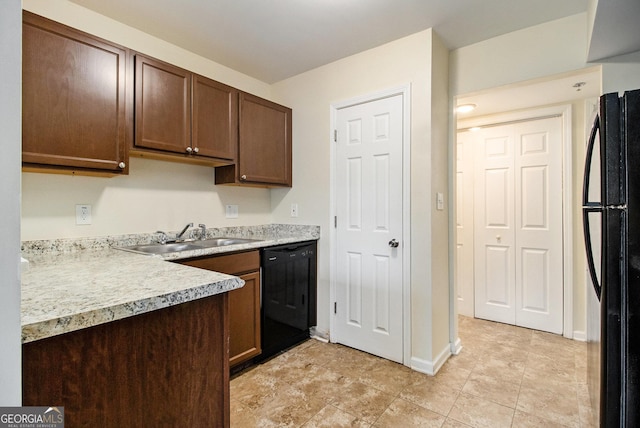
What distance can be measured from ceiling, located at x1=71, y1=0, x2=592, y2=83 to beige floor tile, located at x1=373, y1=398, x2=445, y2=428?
96.2 inches

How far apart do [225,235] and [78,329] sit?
81.4 inches

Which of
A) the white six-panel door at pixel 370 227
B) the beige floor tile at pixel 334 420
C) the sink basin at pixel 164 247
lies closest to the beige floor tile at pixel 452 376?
the white six-panel door at pixel 370 227

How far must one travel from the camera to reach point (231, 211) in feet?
9.45

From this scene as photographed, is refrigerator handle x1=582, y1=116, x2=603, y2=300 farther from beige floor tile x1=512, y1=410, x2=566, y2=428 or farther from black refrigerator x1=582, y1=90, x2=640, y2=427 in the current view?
beige floor tile x1=512, y1=410, x2=566, y2=428

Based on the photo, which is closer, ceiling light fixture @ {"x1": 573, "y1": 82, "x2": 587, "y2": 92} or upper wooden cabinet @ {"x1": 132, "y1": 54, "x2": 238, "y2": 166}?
upper wooden cabinet @ {"x1": 132, "y1": 54, "x2": 238, "y2": 166}

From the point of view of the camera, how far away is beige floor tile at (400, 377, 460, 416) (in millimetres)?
1826

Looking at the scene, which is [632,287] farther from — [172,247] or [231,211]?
[231,211]

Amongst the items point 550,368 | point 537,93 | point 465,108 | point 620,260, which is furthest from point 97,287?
point 537,93

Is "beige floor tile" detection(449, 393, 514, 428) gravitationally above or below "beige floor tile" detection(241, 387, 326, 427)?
below

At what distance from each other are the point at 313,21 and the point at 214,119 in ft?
3.24

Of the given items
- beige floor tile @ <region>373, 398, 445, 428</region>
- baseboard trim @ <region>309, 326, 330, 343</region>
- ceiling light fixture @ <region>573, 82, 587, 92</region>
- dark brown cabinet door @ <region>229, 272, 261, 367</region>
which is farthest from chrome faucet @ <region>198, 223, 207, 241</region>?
ceiling light fixture @ <region>573, 82, 587, 92</region>

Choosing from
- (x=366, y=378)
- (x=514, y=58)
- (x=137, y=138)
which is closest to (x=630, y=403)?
(x=366, y=378)

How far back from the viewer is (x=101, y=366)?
802 millimetres

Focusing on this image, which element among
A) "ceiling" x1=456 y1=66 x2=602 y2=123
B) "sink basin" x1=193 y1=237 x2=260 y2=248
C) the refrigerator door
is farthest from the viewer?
"sink basin" x1=193 y1=237 x2=260 y2=248
